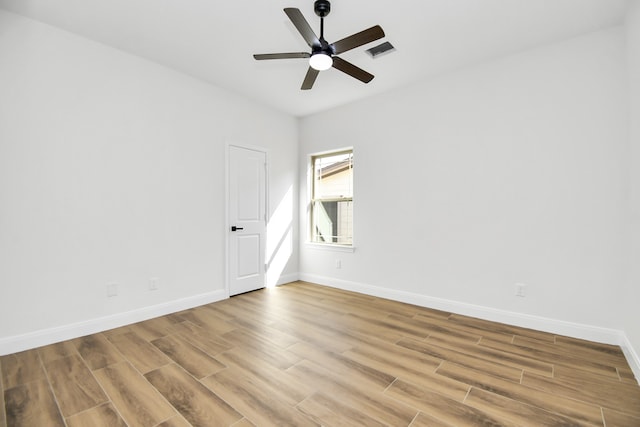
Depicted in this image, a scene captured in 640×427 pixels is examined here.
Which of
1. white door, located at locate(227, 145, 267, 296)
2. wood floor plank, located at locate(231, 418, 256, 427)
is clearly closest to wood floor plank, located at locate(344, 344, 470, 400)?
wood floor plank, located at locate(231, 418, 256, 427)

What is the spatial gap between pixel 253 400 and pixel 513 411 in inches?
63.6

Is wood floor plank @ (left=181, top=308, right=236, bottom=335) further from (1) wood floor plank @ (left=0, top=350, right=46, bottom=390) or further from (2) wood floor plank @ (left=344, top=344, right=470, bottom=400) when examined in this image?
(2) wood floor plank @ (left=344, top=344, right=470, bottom=400)

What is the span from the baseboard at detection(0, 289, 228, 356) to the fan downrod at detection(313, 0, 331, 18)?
3.41 m

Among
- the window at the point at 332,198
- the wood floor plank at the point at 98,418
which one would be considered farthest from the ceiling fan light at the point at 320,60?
the wood floor plank at the point at 98,418

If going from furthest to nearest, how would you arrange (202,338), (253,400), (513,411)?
(202,338)
(253,400)
(513,411)

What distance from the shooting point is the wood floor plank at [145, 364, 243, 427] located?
1.70 m

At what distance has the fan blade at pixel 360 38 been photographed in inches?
83.7

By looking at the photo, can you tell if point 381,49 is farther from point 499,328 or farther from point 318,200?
point 499,328

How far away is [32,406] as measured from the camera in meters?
1.81

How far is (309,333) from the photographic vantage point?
2912mm

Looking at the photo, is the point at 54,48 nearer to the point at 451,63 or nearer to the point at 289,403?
the point at 289,403

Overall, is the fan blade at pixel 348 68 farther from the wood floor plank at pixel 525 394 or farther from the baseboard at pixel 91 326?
the baseboard at pixel 91 326

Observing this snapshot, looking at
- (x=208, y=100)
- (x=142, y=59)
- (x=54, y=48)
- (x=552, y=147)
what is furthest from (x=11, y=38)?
(x=552, y=147)

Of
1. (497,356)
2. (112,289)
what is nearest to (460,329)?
(497,356)
